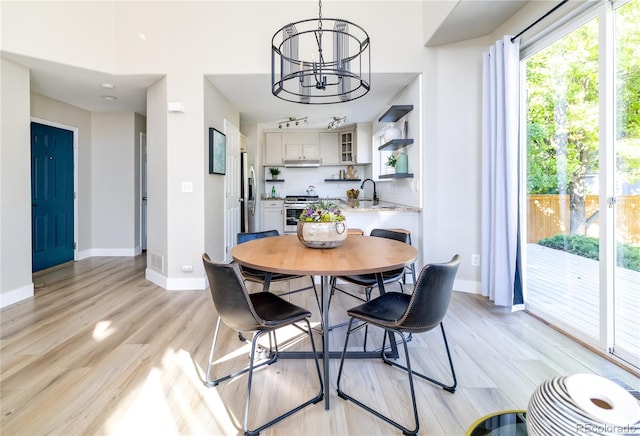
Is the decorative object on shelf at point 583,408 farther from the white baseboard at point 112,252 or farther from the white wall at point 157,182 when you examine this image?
the white baseboard at point 112,252

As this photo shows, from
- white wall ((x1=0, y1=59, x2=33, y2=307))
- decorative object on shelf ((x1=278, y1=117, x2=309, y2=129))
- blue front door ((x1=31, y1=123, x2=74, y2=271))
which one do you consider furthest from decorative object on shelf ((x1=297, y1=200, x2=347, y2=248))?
blue front door ((x1=31, y1=123, x2=74, y2=271))

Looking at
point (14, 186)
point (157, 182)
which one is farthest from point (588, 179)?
point (14, 186)

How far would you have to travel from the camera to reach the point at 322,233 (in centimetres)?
199

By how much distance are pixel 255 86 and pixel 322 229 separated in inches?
106

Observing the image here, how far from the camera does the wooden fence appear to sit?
1.99m

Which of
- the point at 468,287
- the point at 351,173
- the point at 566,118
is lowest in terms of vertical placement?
the point at 468,287

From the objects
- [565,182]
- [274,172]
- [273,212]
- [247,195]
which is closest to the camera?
[565,182]

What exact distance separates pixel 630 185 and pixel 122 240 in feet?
20.4

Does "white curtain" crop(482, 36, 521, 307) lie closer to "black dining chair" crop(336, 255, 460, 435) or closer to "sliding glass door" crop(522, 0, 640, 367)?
"sliding glass door" crop(522, 0, 640, 367)

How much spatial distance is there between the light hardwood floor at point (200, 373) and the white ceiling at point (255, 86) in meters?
2.47

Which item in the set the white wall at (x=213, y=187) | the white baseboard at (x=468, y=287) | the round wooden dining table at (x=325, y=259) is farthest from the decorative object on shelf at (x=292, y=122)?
the round wooden dining table at (x=325, y=259)

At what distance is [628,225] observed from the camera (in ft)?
6.59

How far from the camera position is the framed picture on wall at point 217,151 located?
12.6 ft

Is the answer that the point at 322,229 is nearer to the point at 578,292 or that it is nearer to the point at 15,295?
the point at 578,292
